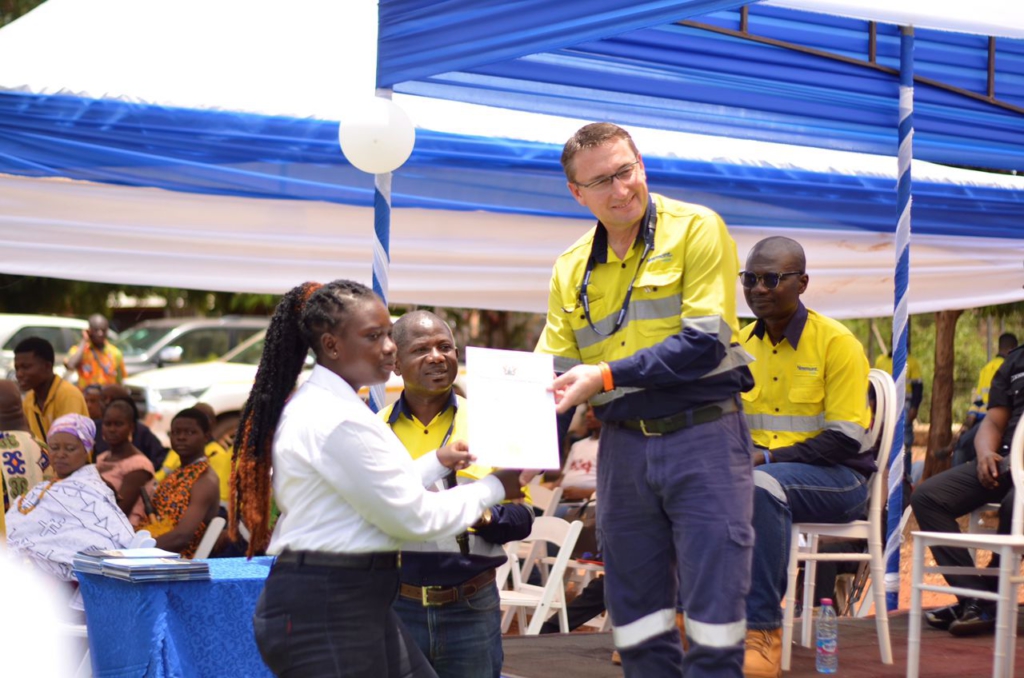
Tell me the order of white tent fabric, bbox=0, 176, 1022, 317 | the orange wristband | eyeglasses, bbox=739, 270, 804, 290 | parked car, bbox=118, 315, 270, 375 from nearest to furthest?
the orange wristband < eyeglasses, bbox=739, 270, 804, 290 < white tent fabric, bbox=0, 176, 1022, 317 < parked car, bbox=118, 315, 270, 375

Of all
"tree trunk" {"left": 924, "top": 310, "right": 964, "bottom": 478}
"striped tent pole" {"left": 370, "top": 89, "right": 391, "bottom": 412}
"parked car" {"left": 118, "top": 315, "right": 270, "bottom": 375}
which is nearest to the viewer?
"striped tent pole" {"left": 370, "top": 89, "right": 391, "bottom": 412}

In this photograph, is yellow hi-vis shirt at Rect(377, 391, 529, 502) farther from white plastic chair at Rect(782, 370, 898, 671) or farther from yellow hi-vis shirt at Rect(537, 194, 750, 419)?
white plastic chair at Rect(782, 370, 898, 671)

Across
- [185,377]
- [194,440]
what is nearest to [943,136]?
[194,440]

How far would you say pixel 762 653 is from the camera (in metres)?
4.80

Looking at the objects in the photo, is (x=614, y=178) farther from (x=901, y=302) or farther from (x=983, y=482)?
(x=901, y=302)

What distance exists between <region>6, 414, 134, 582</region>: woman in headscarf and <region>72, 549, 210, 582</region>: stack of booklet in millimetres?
1052

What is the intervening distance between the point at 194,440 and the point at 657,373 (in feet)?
14.8

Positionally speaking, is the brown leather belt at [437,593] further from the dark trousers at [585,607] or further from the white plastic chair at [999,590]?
the dark trousers at [585,607]

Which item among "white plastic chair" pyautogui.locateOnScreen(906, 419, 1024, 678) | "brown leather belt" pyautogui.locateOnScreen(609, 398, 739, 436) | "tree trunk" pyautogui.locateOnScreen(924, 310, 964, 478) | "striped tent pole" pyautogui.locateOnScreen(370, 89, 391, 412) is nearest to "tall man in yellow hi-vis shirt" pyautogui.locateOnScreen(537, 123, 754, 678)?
"brown leather belt" pyautogui.locateOnScreen(609, 398, 739, 436)

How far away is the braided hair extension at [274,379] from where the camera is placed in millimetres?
3367

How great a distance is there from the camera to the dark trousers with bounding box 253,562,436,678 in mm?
3096

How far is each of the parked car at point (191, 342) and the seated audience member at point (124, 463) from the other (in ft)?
32.5

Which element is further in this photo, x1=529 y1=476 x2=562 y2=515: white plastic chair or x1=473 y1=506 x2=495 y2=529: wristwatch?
x1=529 y1=476 x2=562 y2=515: white plastic chair

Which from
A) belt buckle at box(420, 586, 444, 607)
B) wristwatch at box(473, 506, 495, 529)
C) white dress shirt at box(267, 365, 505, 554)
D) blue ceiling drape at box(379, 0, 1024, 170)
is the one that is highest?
blue ceiling drape at box(379, 0, 1024, 170)
